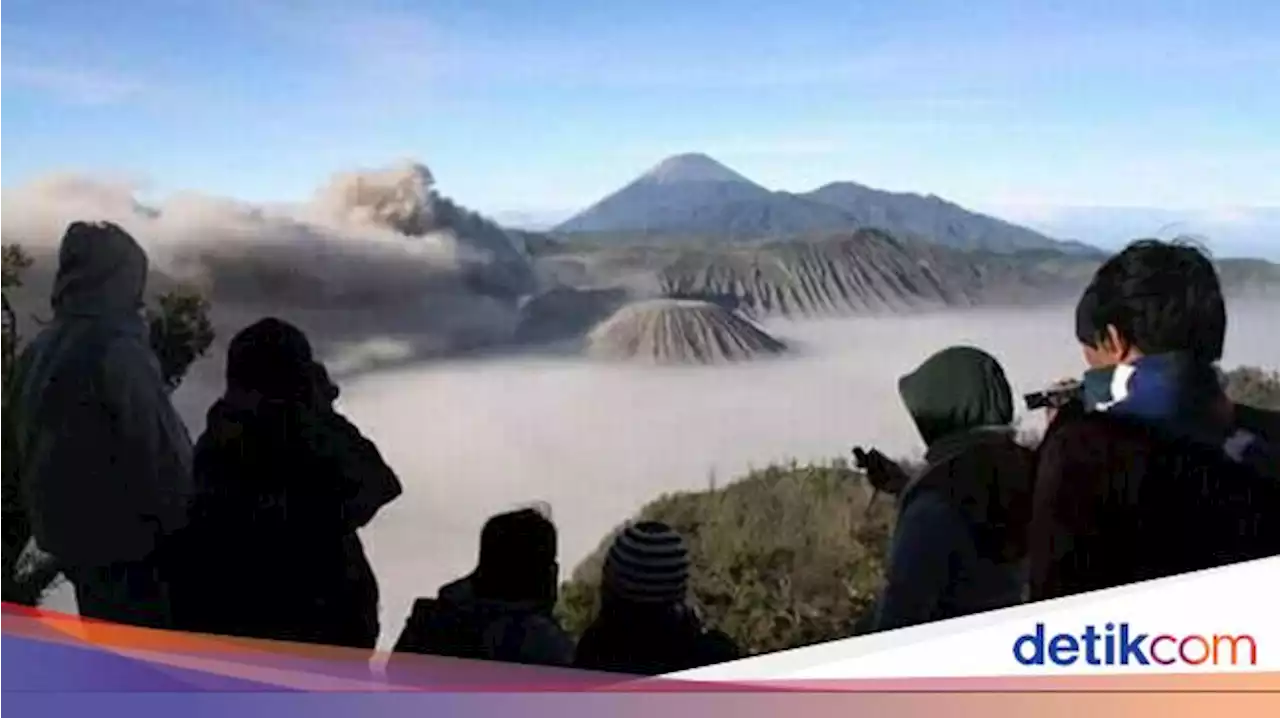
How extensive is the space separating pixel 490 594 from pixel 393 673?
8.8 inches

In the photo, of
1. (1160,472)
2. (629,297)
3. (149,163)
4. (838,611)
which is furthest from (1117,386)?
(149,163)

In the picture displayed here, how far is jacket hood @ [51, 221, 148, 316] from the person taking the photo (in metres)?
2.52

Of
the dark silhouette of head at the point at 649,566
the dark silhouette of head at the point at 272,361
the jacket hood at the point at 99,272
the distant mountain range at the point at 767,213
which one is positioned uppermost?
the distant mountain range at the point at 767,213

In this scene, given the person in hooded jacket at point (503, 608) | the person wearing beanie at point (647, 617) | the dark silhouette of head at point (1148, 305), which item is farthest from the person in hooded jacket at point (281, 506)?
the dark silhouette of head at point (1148, 305)

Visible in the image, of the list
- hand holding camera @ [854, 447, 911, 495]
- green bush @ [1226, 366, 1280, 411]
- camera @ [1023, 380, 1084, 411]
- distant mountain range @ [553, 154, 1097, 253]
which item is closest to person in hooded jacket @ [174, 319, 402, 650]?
distant mountain range @ [553, 154, 1097, 253]

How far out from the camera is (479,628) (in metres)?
2.54

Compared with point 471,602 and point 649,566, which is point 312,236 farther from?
point 649,566

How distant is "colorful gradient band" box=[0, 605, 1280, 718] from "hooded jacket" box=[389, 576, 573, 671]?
0.03m

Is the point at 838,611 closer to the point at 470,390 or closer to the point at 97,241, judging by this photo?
the point at 470,390

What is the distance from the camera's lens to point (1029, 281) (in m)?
2.50

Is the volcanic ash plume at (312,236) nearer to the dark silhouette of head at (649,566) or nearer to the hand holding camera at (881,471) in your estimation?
the dark silhouette of head at (649,566)

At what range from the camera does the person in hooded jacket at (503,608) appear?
98.8 inches

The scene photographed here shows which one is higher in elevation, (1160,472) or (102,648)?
(1160,472)

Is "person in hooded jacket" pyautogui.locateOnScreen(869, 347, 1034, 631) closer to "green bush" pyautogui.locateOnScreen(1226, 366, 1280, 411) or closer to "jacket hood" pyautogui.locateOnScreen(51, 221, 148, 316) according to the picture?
"green bush" pyautogui.locateOnScreen(1226, 366, 1280, 411)
